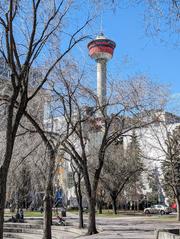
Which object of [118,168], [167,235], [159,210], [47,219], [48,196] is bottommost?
[167,235]

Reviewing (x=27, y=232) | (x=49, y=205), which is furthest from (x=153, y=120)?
(x=27, y=232)

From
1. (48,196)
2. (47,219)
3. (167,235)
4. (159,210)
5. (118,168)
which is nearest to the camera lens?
(167,235)

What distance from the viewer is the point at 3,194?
1098 cm

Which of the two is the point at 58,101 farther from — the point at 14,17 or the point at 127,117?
the point at 14,17

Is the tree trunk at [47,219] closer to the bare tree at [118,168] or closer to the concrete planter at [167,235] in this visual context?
the concrete planter at [167,235]

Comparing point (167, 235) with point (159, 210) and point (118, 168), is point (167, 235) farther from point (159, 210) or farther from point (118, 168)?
point (159, 210)

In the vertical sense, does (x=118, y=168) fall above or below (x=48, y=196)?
above

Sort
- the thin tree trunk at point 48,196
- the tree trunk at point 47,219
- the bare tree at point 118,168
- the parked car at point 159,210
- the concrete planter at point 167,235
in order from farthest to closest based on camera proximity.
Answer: the parked car at point 159,210
the bare tree at point 118,168
the tree trunk at point 47,219
the thin tree trunk at point 48,196
the concrete planter at point 167,235

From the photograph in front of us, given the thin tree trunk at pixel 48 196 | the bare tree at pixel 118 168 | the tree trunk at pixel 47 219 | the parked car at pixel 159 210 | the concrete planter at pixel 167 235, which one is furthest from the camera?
the parked car at pixel 159 210

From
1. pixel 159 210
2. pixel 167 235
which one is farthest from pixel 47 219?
pixel 159 210

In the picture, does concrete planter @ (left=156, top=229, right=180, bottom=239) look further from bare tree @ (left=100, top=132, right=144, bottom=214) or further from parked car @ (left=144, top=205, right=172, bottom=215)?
parked car @ (left=144, top=205, right=172, bottom=215)

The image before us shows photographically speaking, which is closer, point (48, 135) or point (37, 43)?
point (37, 43)

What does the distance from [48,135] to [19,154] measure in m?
1.71

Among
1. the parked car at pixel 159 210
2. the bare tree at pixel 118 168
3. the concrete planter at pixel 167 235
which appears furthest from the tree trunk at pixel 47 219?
the parked car at pixel 159 210
